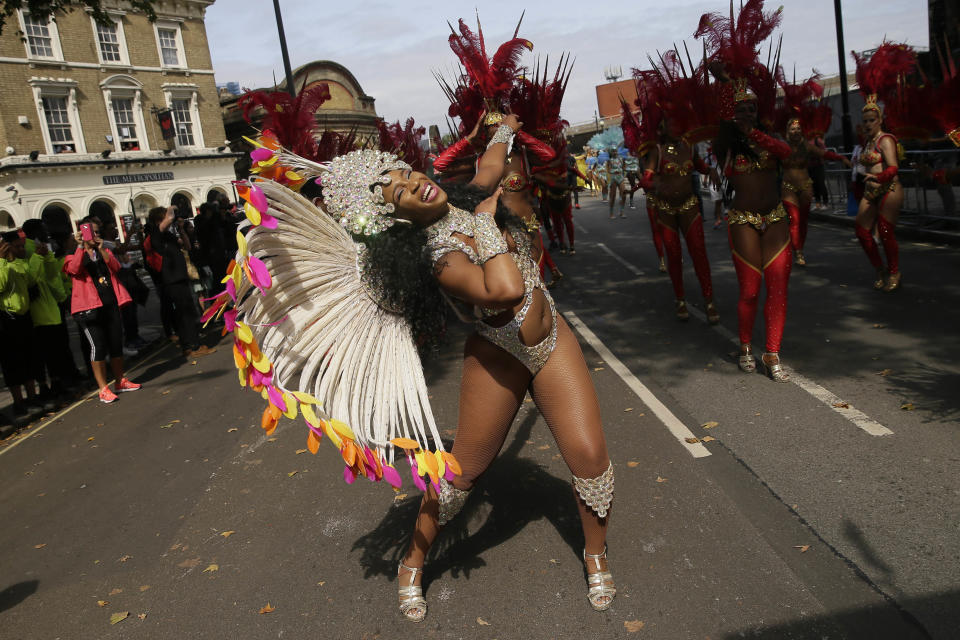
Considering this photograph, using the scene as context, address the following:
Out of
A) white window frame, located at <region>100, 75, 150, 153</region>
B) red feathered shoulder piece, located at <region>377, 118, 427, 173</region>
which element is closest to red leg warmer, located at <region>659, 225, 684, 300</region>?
red feathered shoulder piece, located at <region>377, 118, 427, 173</region>

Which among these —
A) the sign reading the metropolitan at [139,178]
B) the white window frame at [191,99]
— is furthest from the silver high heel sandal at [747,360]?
the white window frame at [191,99]

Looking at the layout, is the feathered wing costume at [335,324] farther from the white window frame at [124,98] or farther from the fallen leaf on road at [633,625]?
the white window frame at [124,98]

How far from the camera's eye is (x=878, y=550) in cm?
309

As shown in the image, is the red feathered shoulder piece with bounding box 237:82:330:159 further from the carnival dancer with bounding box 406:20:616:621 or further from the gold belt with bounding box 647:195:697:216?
the gold belt with bounding box 647:195:697:216

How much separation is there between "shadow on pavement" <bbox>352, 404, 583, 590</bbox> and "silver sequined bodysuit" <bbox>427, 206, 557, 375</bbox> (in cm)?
118

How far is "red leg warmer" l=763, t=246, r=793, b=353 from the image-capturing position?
214 inches

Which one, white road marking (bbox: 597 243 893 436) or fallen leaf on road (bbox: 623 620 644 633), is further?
white road marking (bbox: 597 243 893 436)

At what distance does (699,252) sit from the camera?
23.8ft

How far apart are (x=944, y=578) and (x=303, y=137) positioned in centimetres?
367

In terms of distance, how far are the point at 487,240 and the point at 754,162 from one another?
3.71 meters

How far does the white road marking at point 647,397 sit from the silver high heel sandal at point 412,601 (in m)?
2.05

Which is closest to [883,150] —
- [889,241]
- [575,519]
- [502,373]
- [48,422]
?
[889,241]

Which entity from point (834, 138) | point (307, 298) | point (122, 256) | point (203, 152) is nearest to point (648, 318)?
point (307, 298)

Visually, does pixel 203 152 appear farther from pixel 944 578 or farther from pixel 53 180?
pixel 944 578
